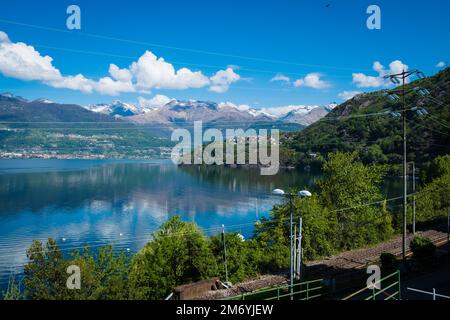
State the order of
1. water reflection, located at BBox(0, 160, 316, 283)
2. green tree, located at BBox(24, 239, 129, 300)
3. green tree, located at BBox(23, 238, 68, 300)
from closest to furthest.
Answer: green tree, located at BBox(24, 239, 129, 300)
green tree, located at BBox(23, 238, 68, 300)
water reflection, located at BBox(0, 160, 316, 283)

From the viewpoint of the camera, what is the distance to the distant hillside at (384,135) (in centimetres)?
11462

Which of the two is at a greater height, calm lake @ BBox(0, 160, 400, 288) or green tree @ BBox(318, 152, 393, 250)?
green tree @ BBox(318, 152, 393, 250)

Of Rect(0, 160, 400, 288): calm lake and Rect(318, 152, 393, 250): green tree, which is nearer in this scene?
Rect(318, 152, 393, 250): green tree

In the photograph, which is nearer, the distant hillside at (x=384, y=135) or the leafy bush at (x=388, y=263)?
the leafy bush at (x=388, y=263)

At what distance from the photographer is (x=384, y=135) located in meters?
145

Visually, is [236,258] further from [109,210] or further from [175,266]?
[109,210]

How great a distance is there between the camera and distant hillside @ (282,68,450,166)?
115 m

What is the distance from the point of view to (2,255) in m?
38.2

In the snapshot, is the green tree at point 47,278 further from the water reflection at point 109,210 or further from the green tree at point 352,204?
the green tree at point 352,204

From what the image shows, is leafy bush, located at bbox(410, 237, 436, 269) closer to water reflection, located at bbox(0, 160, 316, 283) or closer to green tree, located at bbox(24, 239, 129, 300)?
green tree, located at bbox(24, 239, 129, 300)

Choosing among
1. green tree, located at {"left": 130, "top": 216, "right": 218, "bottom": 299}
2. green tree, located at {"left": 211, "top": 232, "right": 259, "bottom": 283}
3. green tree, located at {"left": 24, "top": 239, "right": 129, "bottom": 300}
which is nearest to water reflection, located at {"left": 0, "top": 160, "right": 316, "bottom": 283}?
green tree, located at {"left": 24, "top": 239, "right": 129, "bottom": 300}

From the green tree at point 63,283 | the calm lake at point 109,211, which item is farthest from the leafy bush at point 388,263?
the calm lake at point 109,211

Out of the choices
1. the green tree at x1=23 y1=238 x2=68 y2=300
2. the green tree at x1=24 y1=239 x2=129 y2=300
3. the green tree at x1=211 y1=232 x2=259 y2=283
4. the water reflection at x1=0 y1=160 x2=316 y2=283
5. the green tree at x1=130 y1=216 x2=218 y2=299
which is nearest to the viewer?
the green tree at x1=24 y1=239 x2=129 y2=300

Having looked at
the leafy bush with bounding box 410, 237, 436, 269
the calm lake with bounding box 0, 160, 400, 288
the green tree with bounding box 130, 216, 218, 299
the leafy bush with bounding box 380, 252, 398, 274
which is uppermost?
the leafy bush with bounding box 410, 237, 436, 269
